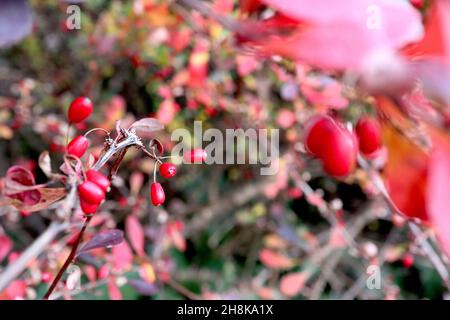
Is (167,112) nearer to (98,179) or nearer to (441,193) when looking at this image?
(98,179)

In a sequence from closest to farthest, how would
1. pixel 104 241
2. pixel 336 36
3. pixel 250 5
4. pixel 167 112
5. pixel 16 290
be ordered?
pixel 336 36 → pixel 250 5 → pixel 104 241 → pixel 16 290 → pixel 167 112

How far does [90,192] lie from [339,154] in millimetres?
200

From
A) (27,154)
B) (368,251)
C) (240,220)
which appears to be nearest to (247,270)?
(240,220)

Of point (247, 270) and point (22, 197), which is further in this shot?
point (247, 270)

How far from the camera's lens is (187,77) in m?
1.61

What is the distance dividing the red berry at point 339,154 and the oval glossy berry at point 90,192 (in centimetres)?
18

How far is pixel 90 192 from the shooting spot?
0.41 m

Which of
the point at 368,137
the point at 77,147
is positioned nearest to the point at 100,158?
the point at 77,147

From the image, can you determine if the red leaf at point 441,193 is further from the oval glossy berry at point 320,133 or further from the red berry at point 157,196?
the red berry at point 157,196

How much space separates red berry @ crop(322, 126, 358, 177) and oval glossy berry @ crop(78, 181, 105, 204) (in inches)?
7.3
